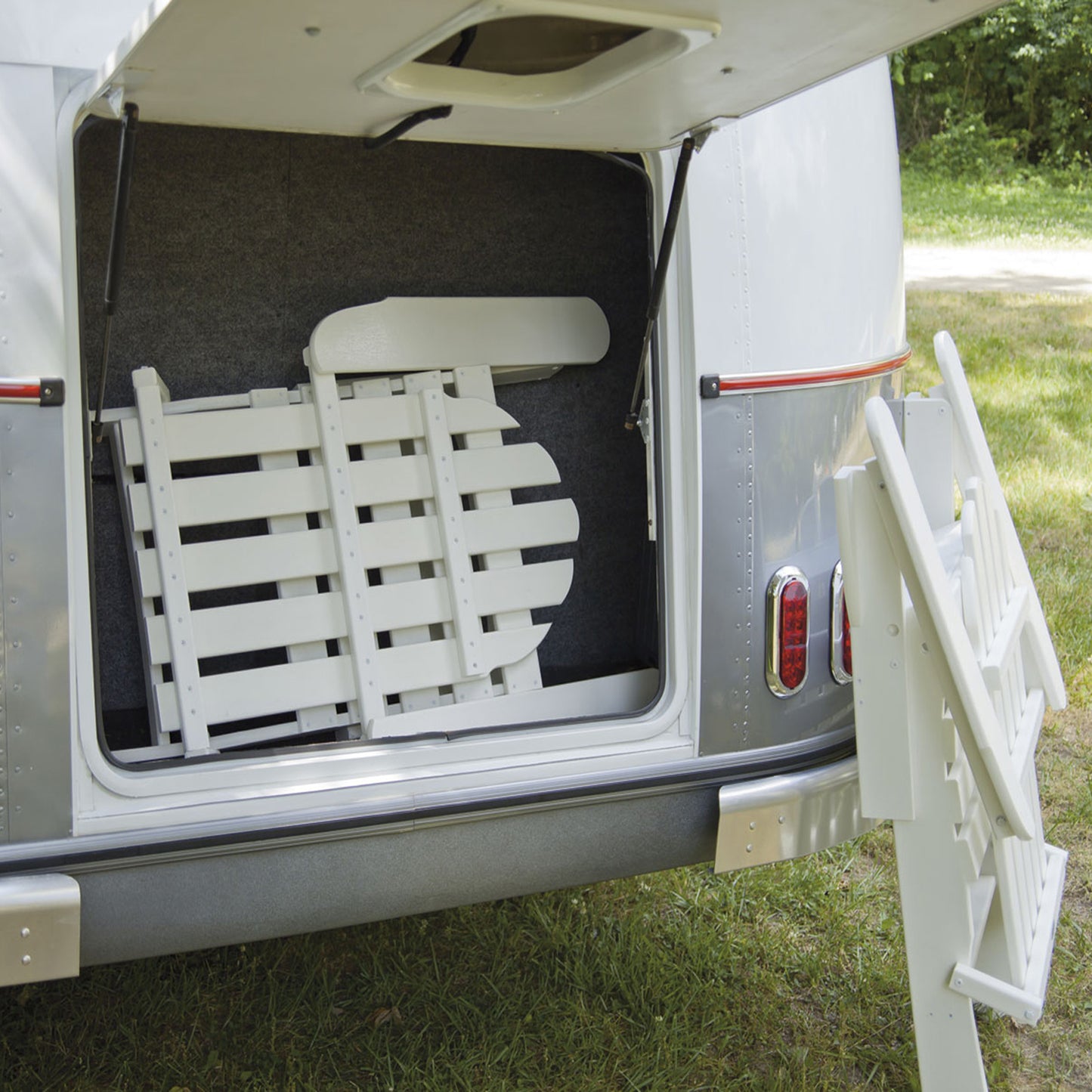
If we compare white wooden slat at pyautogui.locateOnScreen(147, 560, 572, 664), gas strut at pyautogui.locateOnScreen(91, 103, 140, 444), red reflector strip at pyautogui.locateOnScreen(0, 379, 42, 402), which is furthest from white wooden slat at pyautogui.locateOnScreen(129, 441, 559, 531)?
red reflector strip at pyautogui.locateOnScreen(0, 379, 42, 402)

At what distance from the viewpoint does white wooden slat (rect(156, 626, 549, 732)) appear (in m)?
2.64

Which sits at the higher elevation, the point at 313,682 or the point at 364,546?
the point at 364,546

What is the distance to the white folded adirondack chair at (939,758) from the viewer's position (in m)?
2.02

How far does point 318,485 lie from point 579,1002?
1.23 meters

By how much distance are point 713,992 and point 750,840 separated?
0.55 meters

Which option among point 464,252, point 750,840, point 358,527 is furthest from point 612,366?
point 750,840

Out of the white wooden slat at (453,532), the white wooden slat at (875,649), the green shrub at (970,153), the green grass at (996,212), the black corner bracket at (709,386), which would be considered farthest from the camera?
the green shrub at (970,153)

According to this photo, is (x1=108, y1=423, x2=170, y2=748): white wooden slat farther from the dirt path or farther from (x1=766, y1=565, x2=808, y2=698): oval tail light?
the dirt path

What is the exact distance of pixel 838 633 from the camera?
2.45 m

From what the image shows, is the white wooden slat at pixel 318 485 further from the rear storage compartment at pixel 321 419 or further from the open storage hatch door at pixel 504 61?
the open storage hatch door at pixel 504 61

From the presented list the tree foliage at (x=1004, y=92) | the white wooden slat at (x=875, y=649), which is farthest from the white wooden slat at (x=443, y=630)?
the tree foliage at (x=1004, y=92)

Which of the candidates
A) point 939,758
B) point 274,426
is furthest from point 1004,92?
point 939,758

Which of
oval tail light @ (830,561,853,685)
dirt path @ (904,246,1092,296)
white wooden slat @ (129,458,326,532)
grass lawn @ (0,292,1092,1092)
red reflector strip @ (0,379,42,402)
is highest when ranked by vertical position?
dirt path @ (904,246,1092,296)

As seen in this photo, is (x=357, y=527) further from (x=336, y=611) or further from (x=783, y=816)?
(x=783, y=816)
